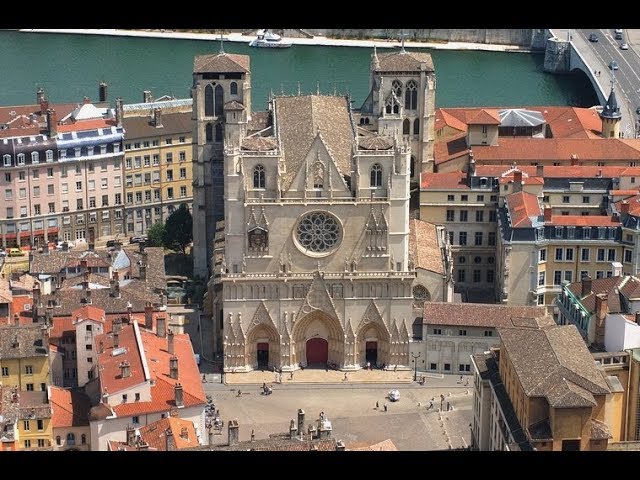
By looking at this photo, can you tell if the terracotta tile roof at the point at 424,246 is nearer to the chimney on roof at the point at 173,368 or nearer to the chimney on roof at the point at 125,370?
the chimney on roof at the point at 173,368

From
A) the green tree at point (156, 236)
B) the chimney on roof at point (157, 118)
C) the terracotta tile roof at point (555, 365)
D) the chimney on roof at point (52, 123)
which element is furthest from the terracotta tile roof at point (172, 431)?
the chimney on roof at point (157, 118)

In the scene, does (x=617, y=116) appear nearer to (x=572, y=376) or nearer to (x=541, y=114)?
(x=541, y=114)

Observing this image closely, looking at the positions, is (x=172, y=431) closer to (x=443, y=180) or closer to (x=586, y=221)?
(x=586, y=221)

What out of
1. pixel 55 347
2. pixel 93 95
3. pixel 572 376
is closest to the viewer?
pixel 572 376

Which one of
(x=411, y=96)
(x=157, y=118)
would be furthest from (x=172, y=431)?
(x=157, y=118)

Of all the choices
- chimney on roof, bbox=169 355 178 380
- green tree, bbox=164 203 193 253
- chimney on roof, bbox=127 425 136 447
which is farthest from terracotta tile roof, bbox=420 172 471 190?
chimney on roof, bbox=127 425 136 447
